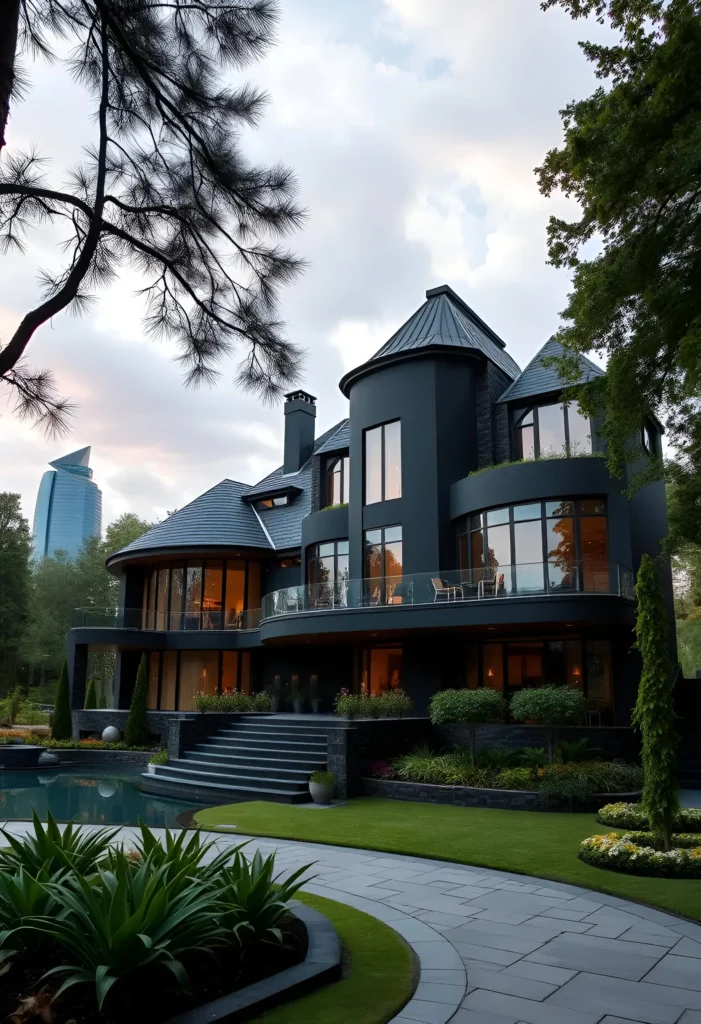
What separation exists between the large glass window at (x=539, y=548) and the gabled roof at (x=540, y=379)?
3.48 meters

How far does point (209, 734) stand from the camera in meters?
18.4

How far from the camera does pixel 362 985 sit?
4902 mm

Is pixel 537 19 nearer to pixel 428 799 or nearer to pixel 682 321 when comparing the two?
pixel 682 321

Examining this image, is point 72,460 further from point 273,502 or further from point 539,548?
point 273,502

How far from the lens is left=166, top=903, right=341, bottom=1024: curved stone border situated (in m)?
4.09

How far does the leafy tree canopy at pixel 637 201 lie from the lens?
26.2 ft

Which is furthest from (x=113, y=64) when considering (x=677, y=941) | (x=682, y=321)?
(x=677, y=941)

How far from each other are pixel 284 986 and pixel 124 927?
1153 mm

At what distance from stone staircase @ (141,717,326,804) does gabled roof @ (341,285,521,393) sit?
10.2 m

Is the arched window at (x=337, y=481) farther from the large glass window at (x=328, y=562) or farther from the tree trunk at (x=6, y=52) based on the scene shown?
the tree trunk at (x=6, y=52)

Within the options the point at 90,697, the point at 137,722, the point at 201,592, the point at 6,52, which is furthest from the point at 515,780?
the point at 90,697

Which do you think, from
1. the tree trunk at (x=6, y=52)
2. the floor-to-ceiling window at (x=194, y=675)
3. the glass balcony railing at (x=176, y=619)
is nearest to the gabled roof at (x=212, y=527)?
the glass balcony railing at (x=176, y=619)

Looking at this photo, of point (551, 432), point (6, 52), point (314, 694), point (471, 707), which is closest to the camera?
point (6, 52)

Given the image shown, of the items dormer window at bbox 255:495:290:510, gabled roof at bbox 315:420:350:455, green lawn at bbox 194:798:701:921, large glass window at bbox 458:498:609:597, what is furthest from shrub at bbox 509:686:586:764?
dormer window at bbox 255:495:290:510
